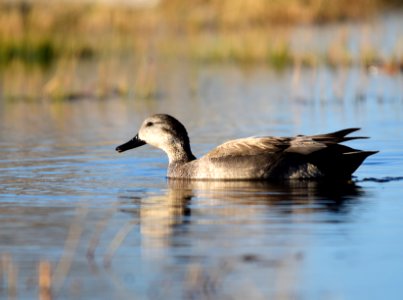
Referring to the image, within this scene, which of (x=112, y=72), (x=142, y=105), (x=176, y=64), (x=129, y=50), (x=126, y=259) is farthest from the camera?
(x=129, y=50)

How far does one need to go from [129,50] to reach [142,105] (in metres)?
10.7

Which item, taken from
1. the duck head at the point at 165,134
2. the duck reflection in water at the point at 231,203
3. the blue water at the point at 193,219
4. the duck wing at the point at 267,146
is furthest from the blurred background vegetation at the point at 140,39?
the duck reflection in water at the point at 231,203

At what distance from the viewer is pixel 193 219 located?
9.30 meters

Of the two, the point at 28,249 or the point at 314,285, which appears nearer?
the point at 314,285

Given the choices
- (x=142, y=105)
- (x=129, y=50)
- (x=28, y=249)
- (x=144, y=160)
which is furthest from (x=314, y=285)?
(x=129, y=50)

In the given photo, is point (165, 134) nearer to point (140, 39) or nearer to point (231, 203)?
point (231, 203)

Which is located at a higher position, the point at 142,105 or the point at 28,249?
the point at 142,105

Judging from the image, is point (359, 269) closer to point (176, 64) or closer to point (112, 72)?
point (112, 72)

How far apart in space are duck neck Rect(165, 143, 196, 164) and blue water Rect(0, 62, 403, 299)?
295 millimetres

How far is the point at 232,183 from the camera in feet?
38.2

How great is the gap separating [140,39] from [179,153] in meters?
22.6

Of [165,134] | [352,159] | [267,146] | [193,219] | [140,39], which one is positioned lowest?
[193,219]

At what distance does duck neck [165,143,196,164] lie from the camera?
12.5 meters

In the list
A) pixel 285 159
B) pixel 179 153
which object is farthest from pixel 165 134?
pixel 285 159
